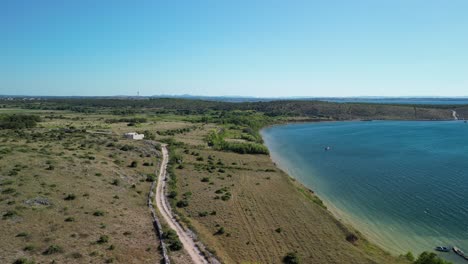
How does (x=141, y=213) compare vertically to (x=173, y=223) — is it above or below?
above

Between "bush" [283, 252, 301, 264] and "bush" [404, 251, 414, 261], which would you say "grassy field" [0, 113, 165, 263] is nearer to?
"bush" [283, 252, 301, 264]

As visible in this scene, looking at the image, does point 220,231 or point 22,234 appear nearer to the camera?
point 22,234

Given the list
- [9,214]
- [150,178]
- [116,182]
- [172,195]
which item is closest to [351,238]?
[172,195]

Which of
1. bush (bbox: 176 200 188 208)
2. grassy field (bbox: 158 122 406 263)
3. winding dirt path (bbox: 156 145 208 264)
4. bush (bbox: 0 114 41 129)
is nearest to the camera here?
winding dirt path (bbox: 156 145 208 264)

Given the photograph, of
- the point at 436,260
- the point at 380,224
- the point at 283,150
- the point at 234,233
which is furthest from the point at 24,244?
the point at 283,150

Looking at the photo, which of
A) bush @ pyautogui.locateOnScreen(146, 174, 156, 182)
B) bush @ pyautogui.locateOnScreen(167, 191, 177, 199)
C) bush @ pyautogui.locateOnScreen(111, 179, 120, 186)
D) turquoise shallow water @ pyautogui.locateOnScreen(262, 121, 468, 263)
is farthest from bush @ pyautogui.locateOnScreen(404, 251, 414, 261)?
bush @ pyautogui.locateOnScreen(111, 179, 120, 186)

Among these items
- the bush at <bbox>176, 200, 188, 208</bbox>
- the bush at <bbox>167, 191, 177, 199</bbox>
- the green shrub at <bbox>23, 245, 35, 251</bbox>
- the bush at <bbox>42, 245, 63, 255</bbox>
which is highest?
the green shrub at <bbox>23, 245, 35, 251</bbox>

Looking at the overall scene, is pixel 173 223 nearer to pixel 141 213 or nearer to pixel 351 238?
pixel 141 213
